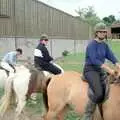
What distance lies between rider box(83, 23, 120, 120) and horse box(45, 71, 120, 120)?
0.46 feet

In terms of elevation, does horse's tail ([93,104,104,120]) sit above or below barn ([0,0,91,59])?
below

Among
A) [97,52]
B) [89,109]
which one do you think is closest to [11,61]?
[89,109]

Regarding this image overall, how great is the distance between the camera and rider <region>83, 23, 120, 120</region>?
7.54 m

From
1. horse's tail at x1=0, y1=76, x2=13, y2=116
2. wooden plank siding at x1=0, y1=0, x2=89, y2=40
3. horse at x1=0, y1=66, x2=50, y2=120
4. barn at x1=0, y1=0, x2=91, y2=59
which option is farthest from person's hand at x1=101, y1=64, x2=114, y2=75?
wooden plank siding at x1=0, y1=0, x2=89, y2=40

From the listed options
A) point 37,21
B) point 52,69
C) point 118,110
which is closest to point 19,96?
point 52,69

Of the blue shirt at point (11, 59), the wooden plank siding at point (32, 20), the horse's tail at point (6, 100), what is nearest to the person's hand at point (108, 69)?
the horse's tail at point (6, 100)

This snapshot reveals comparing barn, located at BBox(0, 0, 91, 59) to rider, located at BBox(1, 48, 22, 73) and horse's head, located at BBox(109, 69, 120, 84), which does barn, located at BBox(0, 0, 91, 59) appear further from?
horse's head, located at BBox(109, 69, 120, 84)

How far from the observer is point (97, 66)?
7.73 meters

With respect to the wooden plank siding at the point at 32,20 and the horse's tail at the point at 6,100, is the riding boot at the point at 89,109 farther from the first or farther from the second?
the wooden plank siding at the point at 32,20

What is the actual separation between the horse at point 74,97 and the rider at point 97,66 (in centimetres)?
14

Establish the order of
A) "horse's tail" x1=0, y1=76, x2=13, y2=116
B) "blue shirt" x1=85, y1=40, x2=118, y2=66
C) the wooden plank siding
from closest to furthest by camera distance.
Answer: "blue shirt" x1=85, y1=40, x2=118, y2=66 → "horse's tail" x1=0, y1=76, x2=13, y2=116 → the wooden plank siding

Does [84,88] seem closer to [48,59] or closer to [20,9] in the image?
[48,59]

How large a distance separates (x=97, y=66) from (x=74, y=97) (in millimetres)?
821

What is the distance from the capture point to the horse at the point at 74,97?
753 centimetres
